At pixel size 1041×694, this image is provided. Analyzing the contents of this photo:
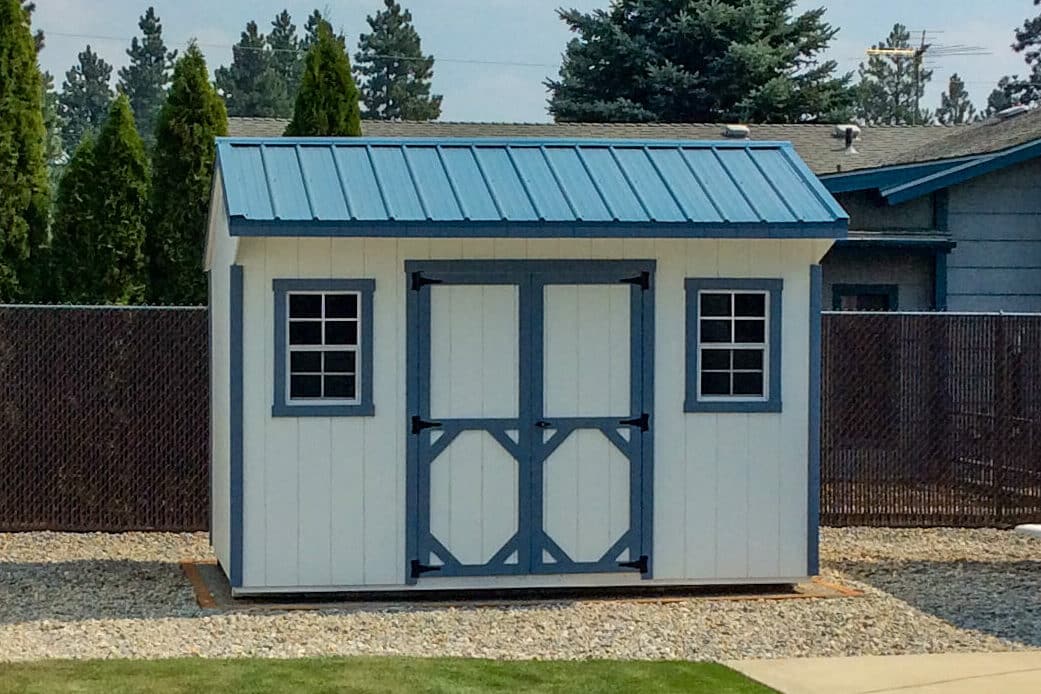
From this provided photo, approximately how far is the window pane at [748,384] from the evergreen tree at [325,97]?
22.1ft

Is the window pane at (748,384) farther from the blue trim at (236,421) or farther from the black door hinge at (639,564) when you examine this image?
the blue trim at (236,421)

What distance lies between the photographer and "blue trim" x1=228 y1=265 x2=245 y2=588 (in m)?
10.3

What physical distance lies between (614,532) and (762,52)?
22115 millimetres

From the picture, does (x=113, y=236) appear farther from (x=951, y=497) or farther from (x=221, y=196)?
(x=951, y=497)

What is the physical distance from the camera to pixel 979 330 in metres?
14.2

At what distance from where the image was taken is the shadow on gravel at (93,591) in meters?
10.1

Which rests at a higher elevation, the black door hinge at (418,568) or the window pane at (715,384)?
the window pane at (715,384)

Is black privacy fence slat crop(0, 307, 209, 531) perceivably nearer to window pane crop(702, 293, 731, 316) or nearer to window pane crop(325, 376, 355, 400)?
window pane crop(325, 376, 355, 400)

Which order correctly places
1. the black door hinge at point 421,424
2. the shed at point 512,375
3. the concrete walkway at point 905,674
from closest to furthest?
1. the concrete walkway at point 905,674
2. the shed at point 512,375
3. the black door hinge at point 421,424

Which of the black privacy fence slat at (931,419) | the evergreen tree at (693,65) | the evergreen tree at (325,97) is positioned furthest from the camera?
the evergreen tree at (693,65)

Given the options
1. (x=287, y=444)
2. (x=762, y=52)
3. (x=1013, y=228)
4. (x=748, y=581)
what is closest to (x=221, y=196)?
(x=287, y=444)

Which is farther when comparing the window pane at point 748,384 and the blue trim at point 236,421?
the window pane at point 748,384

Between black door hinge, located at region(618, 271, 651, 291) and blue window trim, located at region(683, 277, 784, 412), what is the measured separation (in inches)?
9.7

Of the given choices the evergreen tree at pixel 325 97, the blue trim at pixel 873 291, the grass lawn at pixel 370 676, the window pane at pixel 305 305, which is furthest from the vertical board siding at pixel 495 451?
the blue trim at pixel 873 291
